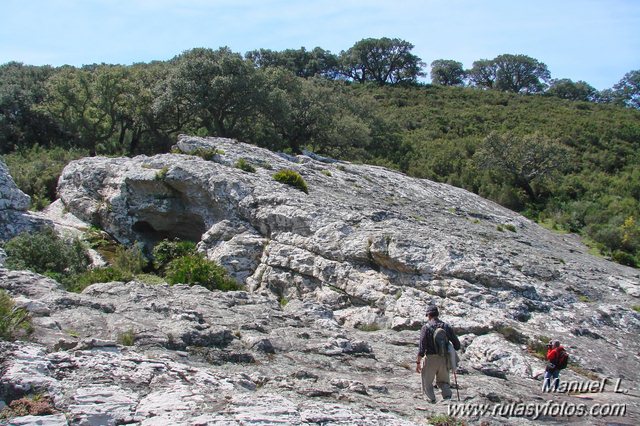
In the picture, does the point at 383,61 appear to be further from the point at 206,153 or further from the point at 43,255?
the point at 43,255

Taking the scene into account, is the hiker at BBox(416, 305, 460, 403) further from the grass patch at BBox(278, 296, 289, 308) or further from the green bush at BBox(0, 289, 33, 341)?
the grass patch at BBox(278, 296, 289, 308)

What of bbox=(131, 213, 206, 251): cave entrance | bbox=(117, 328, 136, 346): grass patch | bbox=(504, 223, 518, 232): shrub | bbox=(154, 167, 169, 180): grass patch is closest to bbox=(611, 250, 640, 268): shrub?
bbox=(504, 223, 518, 232): shrub

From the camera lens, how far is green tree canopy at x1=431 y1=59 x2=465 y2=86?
113 metres

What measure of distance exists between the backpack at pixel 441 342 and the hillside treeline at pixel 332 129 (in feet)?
80.2

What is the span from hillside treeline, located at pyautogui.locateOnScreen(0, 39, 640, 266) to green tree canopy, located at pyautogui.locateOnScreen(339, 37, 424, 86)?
13781 mm

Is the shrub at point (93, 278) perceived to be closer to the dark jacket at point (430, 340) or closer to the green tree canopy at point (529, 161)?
the dark jacket at point (430, 340)

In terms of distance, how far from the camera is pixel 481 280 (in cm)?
1920

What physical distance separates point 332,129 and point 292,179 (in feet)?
57.9

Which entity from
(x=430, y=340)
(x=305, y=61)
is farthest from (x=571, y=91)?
(x=430, y=340)

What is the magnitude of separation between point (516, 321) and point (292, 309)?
668 cm

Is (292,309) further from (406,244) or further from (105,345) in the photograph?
(105,345)

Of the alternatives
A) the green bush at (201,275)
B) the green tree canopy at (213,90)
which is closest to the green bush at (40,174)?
the green tree canopy at (213,90)

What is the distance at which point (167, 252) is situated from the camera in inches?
929

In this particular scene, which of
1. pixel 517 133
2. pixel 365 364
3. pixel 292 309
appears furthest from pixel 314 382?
pixel 517 133
